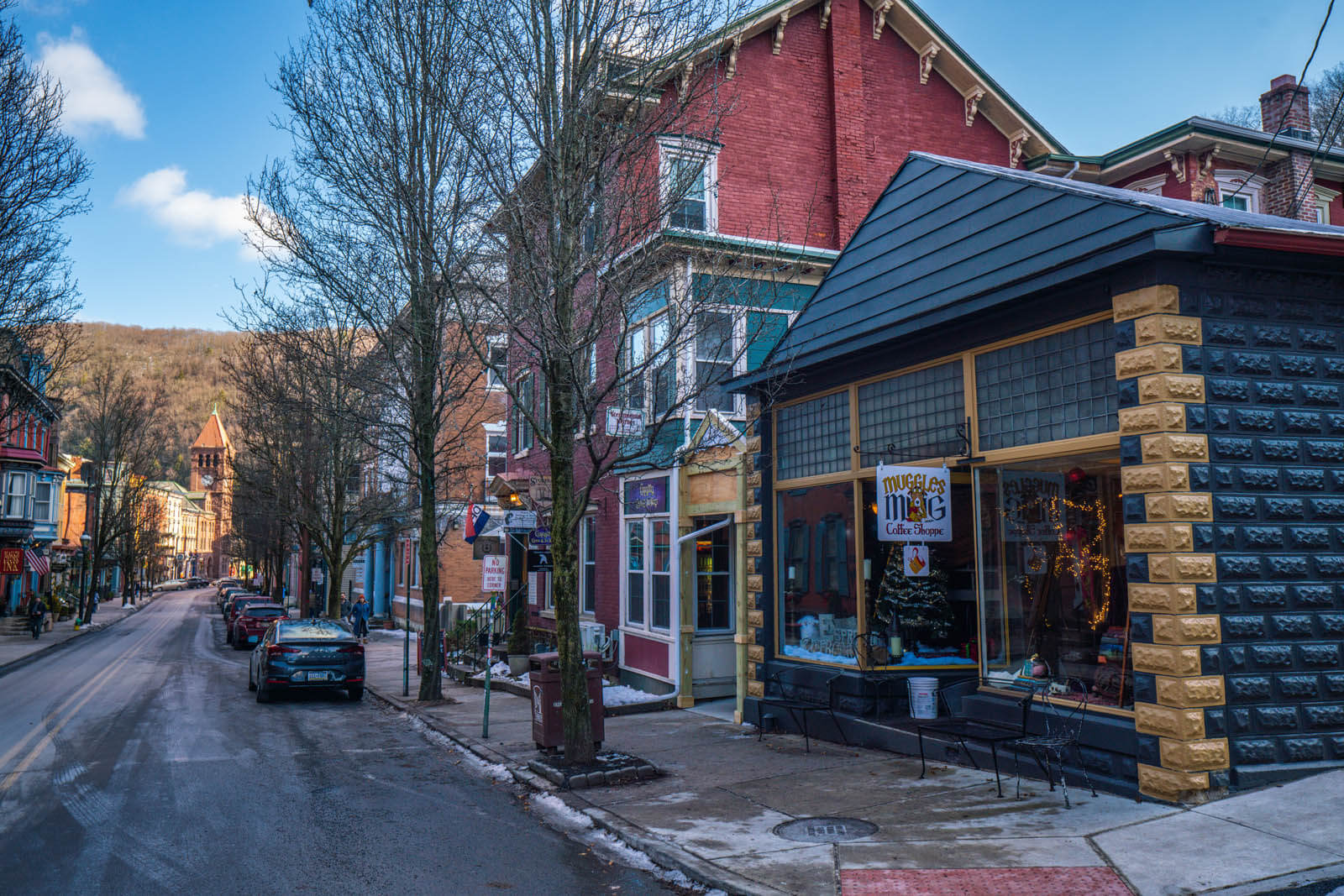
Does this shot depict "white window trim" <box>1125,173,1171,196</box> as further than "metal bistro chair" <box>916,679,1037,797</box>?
Yes

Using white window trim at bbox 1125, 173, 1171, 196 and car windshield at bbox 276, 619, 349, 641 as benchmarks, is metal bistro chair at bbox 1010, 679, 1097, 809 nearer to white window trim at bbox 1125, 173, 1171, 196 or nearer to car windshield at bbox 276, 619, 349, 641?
car windshield at bbox 276, 619, 349, 641

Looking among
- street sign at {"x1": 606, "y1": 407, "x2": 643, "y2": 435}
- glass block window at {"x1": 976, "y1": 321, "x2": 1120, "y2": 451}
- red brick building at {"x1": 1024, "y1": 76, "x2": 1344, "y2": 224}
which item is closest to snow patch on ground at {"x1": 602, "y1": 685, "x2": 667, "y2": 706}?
street sign at {"x1": 606, "y1": 407, "x2": 643, "y2": 435}

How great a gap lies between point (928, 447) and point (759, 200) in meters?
8.43

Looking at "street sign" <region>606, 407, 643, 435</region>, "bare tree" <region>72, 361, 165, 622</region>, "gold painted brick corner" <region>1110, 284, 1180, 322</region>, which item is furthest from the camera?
"bare tree" <region>72, 361, 165, 622</region>

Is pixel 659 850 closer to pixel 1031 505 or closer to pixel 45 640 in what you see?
pixel 1031 505

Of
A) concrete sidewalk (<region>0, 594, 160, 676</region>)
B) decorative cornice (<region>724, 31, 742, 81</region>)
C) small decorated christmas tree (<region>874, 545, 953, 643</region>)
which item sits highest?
decorative cornice (<region>724, 31, 742, 81</region>)

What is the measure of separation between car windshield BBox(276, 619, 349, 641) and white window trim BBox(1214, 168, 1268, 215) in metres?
18.8

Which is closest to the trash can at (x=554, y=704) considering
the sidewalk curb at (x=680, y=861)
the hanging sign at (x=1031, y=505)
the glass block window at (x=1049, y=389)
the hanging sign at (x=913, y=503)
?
the sidewalk curb at (x=680, y=861)

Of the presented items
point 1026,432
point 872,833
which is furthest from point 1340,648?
point 872,833

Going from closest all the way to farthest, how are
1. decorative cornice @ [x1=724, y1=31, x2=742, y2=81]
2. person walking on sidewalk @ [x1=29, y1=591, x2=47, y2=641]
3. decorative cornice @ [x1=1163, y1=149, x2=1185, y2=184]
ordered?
decorative cornice @ [x1=724, y1=31, x2=742, y2=81] < decorative cornice @ [x1=1163, y1=149, x2=1185, y2=184] < person walking on sidewalk @ [x1=29, y1=591, x2=47, y2=641]

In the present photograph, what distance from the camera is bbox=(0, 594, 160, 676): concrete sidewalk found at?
2675 centimetres

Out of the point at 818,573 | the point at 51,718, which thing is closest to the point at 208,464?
the point at 51,718

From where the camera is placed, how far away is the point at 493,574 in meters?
15.6

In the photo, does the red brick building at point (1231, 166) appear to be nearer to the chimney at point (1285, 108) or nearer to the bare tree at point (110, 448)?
the chimney at point (1285, 108)
